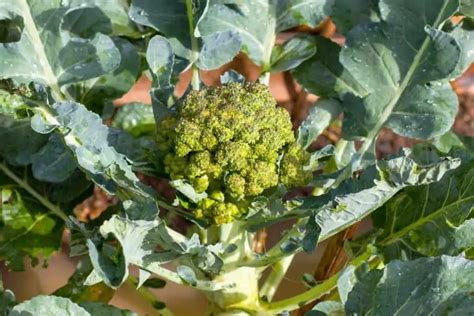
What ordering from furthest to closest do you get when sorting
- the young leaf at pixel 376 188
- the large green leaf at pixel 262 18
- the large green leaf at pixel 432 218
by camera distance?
1. the large green leaf at pixel 262 18
2. the large green leaf at pixel 432 218
3. the young leaf at pixel 376 188

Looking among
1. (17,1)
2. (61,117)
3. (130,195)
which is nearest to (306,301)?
(130,195)

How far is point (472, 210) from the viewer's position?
2.86 ft

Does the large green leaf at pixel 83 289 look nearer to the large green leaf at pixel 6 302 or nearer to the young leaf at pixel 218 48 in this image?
the large green leaf at pixel 6 302

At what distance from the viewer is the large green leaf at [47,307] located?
2.44 ft

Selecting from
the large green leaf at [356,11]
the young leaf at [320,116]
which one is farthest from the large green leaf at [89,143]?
the large green leaf at [356,11]

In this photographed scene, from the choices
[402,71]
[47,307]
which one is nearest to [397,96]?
[402,71]

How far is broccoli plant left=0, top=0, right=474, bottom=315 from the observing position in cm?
77

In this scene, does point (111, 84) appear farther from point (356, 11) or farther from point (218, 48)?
point (356, 11)

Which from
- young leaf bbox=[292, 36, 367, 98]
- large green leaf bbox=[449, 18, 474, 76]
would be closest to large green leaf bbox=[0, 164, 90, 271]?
young leaf bbox=[292, 36, 367, 98]

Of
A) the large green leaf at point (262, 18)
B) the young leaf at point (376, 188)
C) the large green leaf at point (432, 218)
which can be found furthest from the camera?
the large green leaf at point (262, 18)

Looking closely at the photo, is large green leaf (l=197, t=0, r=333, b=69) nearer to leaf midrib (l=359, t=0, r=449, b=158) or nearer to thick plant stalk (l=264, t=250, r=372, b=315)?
leaf midrib (l=359, t=0, r=449, b=158)

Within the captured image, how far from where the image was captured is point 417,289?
0.76 metres

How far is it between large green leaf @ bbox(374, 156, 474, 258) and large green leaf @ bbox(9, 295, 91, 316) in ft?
1.19

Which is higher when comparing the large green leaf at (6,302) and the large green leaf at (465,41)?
the large green leaf at (465,41)
